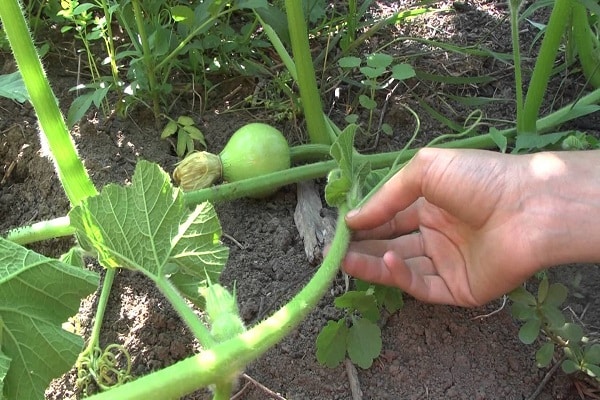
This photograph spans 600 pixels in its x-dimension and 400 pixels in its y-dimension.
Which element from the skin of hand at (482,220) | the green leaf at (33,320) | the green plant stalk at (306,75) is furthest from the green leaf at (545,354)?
the green leaf at (33,320)

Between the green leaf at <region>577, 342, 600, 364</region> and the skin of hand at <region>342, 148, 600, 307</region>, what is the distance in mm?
199

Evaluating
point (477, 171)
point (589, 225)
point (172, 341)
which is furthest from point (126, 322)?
point (589, 225)

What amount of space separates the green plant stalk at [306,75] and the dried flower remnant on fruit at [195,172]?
0.97 feet

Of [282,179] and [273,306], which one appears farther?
[282,179]

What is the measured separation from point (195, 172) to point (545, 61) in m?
0.88

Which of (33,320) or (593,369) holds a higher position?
(33,320)

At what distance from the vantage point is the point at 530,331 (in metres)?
1.41

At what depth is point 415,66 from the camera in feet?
7.23

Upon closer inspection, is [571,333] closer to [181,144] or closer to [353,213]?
[353,213]

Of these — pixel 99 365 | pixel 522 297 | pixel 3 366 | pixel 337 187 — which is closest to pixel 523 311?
pixel 522 297

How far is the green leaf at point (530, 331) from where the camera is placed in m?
1.40

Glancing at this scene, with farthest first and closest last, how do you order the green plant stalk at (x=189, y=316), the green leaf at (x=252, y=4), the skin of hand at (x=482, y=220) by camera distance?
the green leaf at (x=252, y=4) < the skin of hand at (x=482, y=220) < the green plant stalk at (x=189, y=316)

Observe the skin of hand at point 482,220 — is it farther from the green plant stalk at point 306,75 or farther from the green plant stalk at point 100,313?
the green plant stalk at point 100,313

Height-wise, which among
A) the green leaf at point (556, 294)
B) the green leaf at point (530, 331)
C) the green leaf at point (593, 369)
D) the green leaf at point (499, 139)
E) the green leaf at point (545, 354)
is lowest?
the green leaf at point (593, 369)
